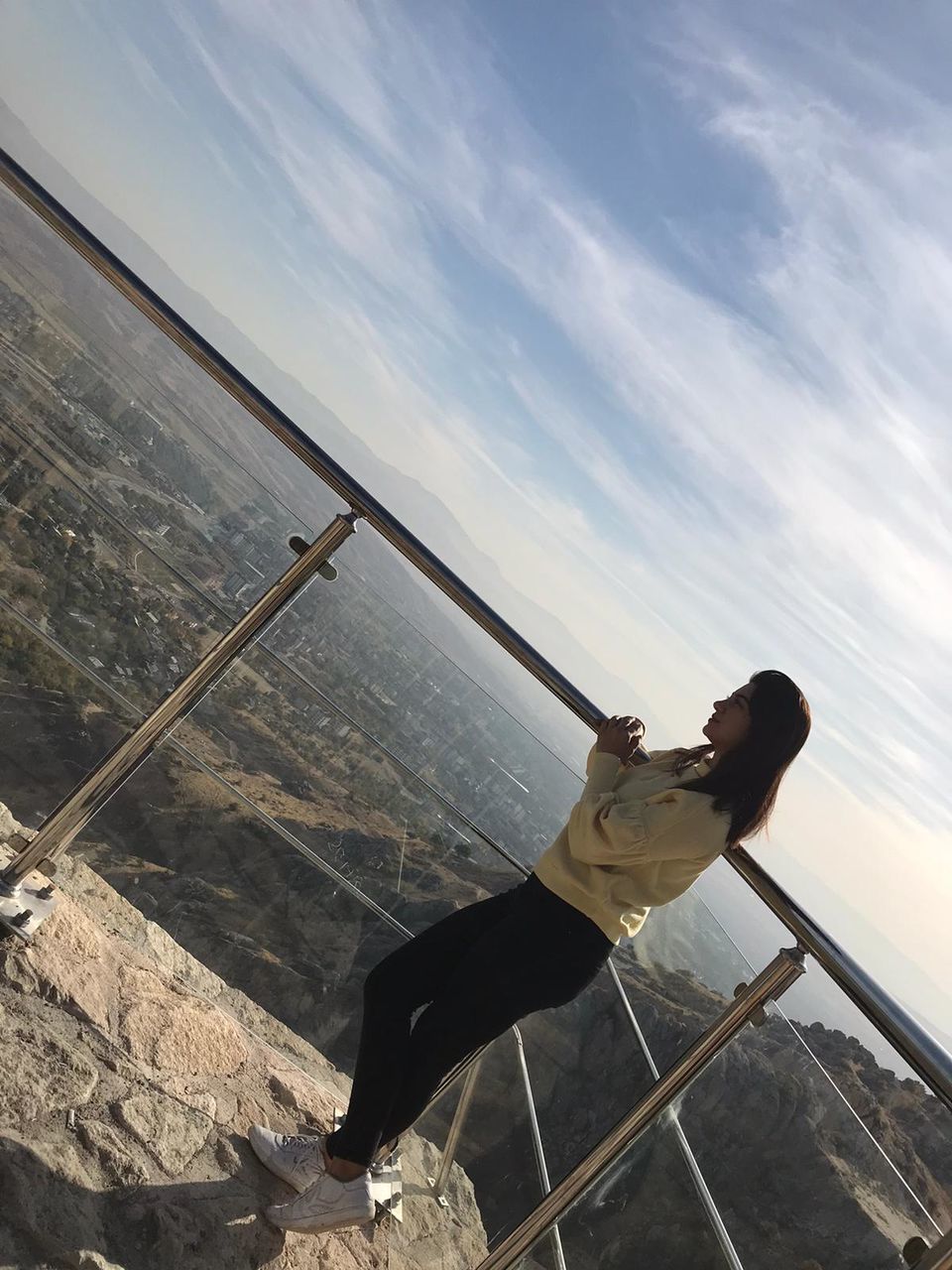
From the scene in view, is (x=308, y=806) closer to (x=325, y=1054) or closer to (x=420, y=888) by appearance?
(x=420, y=888)

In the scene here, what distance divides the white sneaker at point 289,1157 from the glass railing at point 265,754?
274 millimetres

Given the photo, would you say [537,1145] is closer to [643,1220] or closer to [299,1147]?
[643,1220]

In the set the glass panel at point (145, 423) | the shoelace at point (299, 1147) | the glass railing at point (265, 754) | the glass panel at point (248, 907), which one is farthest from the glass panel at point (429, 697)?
the shoelace at point (299, 1147)

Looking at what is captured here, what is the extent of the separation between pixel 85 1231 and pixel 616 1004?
118 centimetres

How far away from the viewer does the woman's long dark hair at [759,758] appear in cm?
183

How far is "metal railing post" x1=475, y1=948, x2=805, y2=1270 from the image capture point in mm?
1759

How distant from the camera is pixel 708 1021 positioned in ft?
5.96

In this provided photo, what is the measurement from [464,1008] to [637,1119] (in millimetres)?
415

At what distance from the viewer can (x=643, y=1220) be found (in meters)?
1.71

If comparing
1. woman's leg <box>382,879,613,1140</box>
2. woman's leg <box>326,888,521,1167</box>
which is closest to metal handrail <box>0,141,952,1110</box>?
woman's leg <box>382,879,613,1140</box>

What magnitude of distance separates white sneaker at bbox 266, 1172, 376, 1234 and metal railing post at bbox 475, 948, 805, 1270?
0.31m

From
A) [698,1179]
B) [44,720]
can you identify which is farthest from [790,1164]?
[44,720]

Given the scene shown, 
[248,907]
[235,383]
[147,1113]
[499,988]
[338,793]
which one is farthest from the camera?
[338,793]

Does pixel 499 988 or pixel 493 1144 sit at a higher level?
pixel 499 988
